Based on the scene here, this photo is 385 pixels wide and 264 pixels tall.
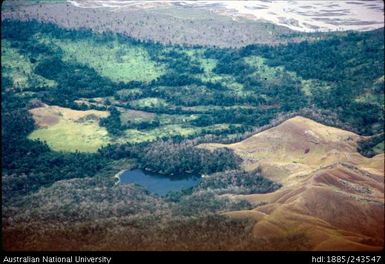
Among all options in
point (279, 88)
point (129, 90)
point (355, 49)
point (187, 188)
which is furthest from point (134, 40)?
point (187, 188)

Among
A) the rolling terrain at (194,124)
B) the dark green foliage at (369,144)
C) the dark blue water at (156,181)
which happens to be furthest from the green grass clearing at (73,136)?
the dark green foliage at (369,144)

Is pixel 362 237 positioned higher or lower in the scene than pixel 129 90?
higher

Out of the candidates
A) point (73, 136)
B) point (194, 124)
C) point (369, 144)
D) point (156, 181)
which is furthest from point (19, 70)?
point (369, 144)

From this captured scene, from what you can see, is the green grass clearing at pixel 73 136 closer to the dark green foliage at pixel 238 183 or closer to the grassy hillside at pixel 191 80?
the grassy hillside at pixel 191 80

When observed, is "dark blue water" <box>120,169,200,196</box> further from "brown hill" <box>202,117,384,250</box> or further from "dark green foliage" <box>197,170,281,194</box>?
"brown hill" <box>202,117,384,250</box>

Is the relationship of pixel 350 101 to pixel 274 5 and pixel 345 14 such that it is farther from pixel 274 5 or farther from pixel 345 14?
pixel 274 5
